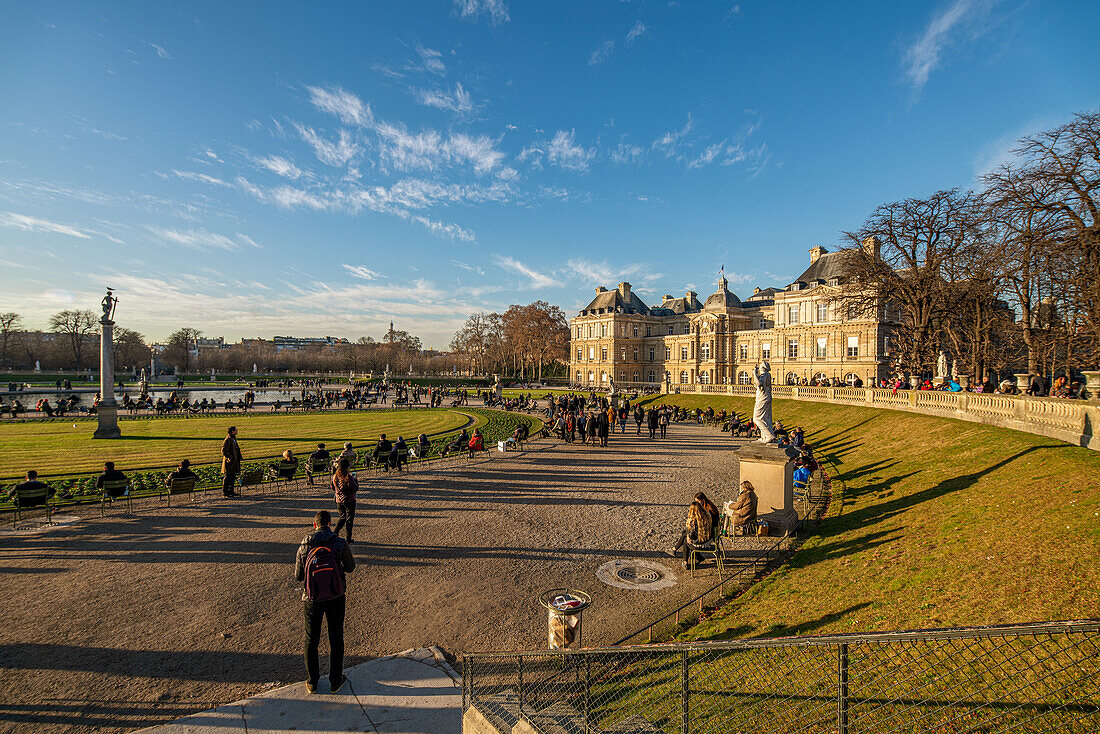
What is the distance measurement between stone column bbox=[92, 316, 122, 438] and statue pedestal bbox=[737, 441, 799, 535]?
1167 inches

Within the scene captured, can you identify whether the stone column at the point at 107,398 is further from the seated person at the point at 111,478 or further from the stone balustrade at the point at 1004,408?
the stone balustrade at the point at 1004,408

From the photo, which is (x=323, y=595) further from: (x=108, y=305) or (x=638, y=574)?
(x=108, y=305)

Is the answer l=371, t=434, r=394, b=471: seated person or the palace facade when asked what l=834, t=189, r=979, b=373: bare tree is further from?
l=371, t=434, r=394, b=471: seated person

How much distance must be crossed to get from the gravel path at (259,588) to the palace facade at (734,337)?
3301cm

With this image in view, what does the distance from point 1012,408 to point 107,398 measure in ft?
129

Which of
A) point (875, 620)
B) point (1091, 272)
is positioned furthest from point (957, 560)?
point (1091, 272)

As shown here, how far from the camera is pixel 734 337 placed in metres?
67.5

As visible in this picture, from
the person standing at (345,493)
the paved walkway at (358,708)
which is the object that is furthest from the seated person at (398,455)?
the paved walkway at (358,708)

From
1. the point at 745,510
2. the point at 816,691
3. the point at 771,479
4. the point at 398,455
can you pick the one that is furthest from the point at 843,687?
the point at 398,455

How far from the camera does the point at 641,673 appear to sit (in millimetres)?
6020

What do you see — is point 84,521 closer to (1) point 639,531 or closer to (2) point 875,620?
(1) point 639,531

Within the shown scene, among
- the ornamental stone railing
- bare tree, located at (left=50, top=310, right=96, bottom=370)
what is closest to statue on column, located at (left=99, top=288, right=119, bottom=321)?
the ornamental stone railing

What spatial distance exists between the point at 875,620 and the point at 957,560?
218 centimetres

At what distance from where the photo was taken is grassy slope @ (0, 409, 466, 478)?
18859 mm
